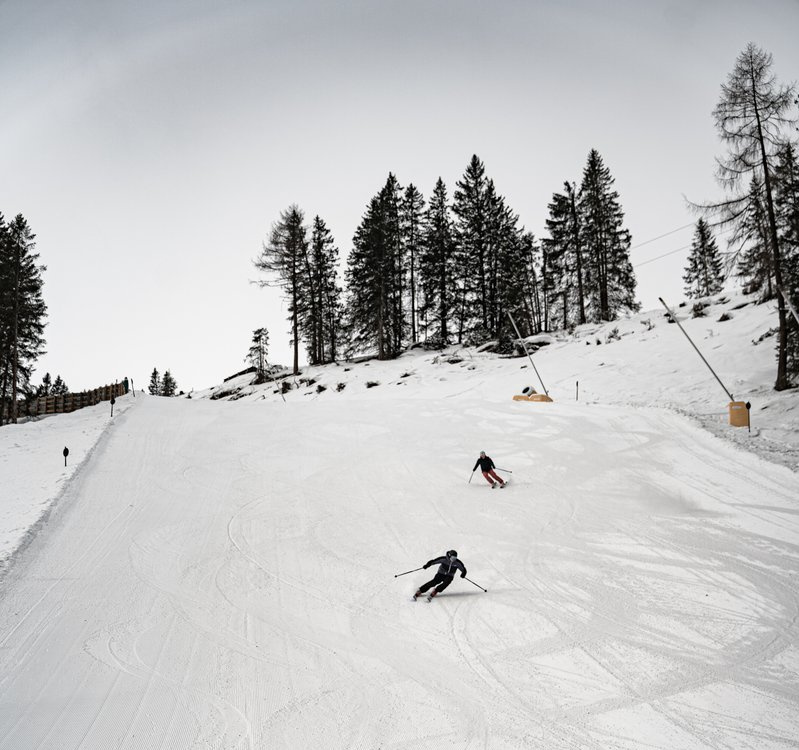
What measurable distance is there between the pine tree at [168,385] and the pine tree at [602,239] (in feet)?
263

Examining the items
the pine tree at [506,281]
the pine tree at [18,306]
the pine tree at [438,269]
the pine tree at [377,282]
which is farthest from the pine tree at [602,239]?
the pine tree at [18,306]

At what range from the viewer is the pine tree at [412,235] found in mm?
41312

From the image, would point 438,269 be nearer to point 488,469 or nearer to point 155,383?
point 488,469

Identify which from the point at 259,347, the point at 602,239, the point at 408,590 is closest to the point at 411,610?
the point at 408,590

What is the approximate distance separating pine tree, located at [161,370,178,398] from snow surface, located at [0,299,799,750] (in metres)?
77.1

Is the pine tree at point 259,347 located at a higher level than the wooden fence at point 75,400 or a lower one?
higher

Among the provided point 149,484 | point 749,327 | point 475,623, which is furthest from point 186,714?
point 749,327

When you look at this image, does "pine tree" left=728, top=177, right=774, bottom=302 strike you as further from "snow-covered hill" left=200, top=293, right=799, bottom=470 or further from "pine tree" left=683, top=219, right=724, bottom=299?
"pine tree" left=683, top=219, right=724, bottom=299

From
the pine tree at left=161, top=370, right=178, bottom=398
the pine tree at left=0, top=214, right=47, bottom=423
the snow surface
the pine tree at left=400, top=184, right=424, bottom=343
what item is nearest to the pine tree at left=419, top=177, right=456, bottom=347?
the pine tree at left=400, top=184, right=424, bottom=343

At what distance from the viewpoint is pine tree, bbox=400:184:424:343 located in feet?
136

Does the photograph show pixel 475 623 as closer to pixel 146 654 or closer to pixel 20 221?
pixel 146 654

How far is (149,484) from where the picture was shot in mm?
12844

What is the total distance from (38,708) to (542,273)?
50704 mm

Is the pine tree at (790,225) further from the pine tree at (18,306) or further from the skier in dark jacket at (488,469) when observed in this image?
the pine tree at (18,306)
